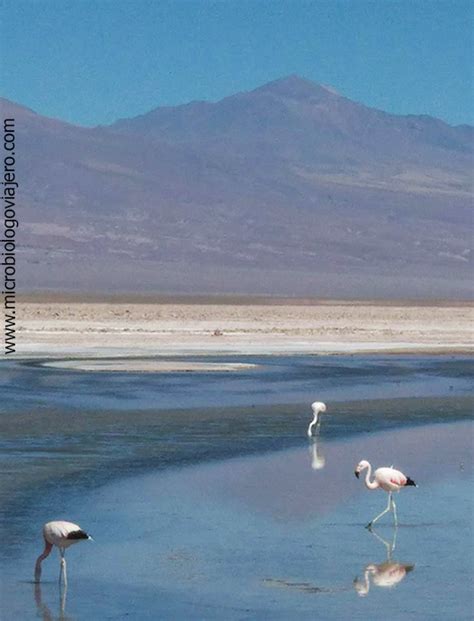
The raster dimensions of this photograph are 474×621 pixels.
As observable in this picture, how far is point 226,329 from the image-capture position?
47.2 metres

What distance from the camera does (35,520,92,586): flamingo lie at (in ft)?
36.2

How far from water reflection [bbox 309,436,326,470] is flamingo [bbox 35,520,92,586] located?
657cm

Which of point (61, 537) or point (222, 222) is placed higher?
point (222, 222)

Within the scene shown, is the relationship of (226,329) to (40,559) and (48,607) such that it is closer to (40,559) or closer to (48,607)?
(40,559)

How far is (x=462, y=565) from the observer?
39.6 ft

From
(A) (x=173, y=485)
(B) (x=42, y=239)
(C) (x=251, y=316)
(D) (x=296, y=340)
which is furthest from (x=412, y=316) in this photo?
(B) (x=42, y=239)

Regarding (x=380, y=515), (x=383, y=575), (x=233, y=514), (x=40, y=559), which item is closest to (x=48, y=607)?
(x=40, y=559)

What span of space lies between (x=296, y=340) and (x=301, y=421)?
20478 millimetres

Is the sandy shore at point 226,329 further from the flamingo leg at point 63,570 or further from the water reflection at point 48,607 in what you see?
the water reflection at point 48,607

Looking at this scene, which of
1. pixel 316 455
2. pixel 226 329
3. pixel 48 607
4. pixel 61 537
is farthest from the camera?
pixel 226 329

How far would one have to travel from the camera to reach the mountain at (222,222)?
359ft

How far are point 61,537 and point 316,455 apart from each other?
7.77 meters

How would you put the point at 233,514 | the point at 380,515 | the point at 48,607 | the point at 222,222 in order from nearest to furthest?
the point at 48,607 → the point at 380,515 → the point at 233,514 → the point at 222,222

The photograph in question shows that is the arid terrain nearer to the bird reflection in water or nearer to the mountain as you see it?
the bird reflection in water
